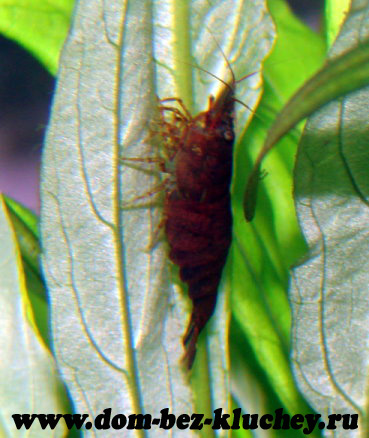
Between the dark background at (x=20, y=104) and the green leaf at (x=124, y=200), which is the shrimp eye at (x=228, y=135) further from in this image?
the dark background at (x=20, y=104)

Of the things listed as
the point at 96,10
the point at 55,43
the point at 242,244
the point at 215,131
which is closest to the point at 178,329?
the point at 242,244

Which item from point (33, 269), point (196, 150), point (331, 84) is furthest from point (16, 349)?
point (331, 84)

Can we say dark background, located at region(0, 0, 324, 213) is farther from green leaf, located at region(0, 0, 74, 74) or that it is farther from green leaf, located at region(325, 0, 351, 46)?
green leaf, located at region(325, 0, 351, 46)

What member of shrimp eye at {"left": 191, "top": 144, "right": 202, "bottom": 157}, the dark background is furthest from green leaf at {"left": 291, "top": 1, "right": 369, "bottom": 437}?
the dark background

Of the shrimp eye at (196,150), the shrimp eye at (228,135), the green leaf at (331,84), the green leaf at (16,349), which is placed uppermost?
the shrimp eye at (228,135)

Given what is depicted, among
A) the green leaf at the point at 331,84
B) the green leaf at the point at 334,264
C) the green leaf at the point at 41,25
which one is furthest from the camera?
the green leaf at the point at 41,25

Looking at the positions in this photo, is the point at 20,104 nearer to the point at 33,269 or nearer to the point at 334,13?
the point at 33,269

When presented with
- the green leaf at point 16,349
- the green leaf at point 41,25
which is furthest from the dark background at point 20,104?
the green leaf at point 16,349
